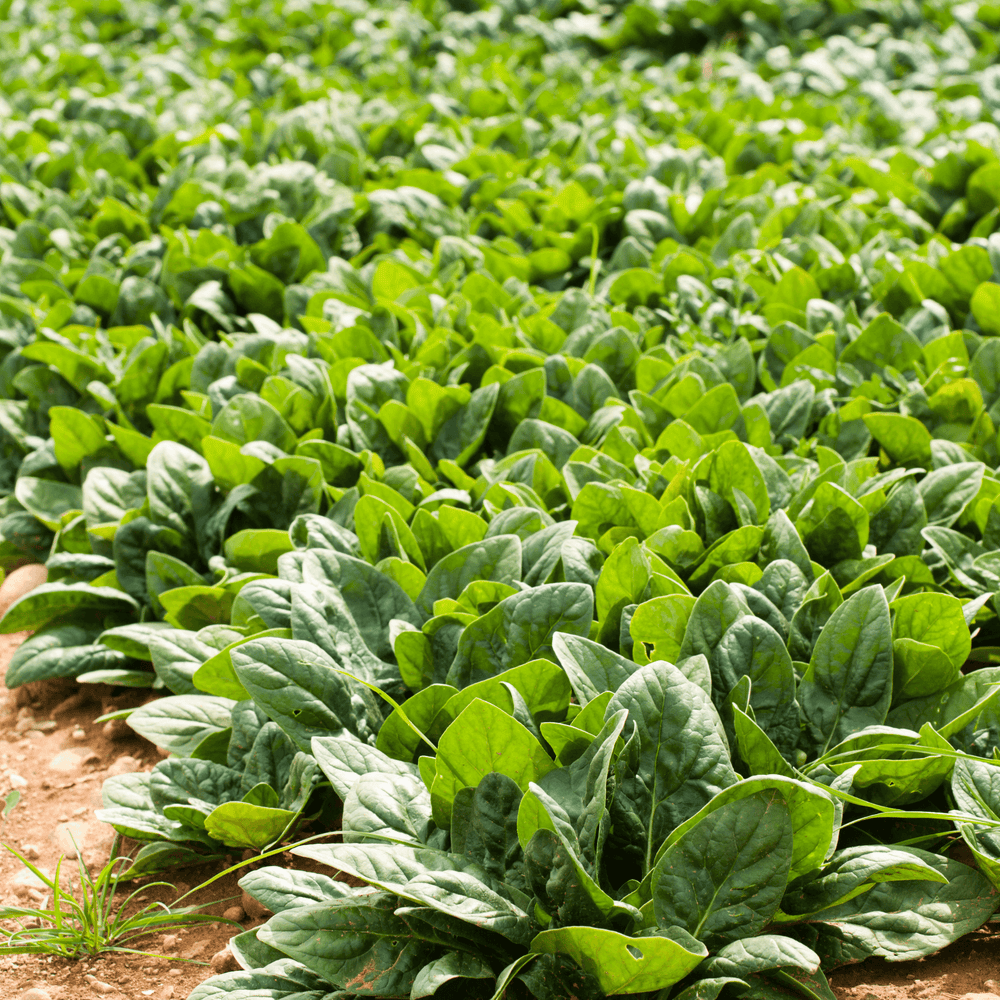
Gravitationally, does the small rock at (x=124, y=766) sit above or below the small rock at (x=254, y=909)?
below

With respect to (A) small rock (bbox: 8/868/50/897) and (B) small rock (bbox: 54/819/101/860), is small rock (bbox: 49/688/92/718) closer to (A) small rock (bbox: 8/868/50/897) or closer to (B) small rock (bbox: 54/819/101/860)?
(B) small rock (bbox: 54/819/101/860)

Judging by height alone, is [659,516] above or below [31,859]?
above

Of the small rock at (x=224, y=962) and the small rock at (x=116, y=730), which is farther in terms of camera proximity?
the small rock at (x=116, y=730)

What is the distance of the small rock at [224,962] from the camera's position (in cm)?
196

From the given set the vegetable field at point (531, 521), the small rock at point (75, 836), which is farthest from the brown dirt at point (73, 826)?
the vegetable field at point (531, 521)

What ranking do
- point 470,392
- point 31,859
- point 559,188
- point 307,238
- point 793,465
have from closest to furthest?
point 31,859, point 793,465, point 470,392, point 307,238, point 559,188

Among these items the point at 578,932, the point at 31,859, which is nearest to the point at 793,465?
the point at 578,932

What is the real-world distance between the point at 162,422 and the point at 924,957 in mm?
2520

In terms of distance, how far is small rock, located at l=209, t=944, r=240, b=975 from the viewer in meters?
1.96

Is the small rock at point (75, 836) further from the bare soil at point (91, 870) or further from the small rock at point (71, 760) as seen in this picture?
the small rock at point (71, 760)

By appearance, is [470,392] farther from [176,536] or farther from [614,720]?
[614,720]

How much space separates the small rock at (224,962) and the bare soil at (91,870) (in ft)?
0.06

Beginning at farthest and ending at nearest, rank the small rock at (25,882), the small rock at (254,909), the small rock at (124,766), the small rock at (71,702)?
the small rock at (71,702) < the small rock at (124,766) < the small rock at (25,882) < the small rock at (254,909)

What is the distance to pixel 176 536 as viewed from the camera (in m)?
2.88
